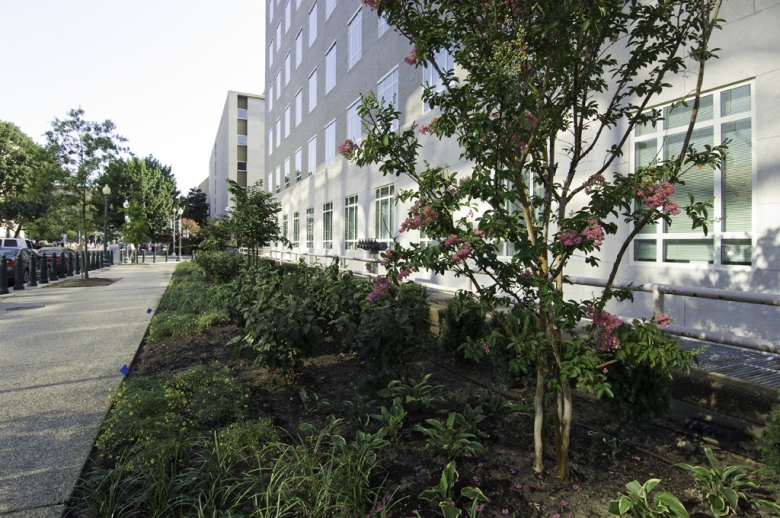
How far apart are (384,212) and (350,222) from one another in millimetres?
3491

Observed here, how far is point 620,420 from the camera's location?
3641 millimetres

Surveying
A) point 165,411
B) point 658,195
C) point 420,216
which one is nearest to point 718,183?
point 658,195

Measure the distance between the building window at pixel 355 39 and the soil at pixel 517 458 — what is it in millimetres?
15694

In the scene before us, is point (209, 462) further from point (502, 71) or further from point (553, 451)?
point (502, 71)

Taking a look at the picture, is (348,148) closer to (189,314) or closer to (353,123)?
(189,314)

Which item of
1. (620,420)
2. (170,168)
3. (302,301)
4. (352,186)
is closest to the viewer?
(620,420)

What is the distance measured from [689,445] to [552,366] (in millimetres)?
1325

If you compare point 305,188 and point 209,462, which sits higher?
point 305,188

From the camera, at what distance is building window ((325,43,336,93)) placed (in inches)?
823

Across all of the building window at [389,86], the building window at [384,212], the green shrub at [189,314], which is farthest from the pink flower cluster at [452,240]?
the building window at [389,86]

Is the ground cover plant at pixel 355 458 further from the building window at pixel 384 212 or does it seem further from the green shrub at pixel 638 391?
the building window at pixel 384 212

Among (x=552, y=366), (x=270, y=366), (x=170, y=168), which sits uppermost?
(x=170, y=168)

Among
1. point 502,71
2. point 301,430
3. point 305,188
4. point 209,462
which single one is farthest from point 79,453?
point 305,188

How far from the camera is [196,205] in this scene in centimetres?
7625
